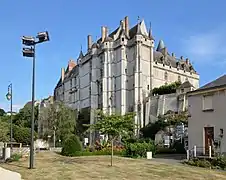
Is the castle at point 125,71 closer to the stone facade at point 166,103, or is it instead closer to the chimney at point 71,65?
the stone facade at point 166,103

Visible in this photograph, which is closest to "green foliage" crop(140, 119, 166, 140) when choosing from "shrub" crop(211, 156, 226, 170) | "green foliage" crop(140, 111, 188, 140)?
"green foliage" crop(140, 111, 188, 140)

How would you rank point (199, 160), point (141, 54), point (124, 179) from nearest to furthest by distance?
1. point (124, 179)
2. point (199, 160)
3. point (141, 54)

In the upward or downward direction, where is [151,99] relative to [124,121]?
upward

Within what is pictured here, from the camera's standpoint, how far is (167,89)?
282 ft

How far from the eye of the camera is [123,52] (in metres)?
93.4

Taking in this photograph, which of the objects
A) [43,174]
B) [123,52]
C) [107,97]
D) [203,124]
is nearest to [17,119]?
[107,97]

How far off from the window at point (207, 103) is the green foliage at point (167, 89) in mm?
56943

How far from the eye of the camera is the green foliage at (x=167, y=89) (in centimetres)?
8431

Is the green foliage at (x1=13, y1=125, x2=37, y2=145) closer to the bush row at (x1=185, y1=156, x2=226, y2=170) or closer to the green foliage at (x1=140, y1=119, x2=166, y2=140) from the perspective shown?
the green foliage at (x1=140, y1=119, x2=166, y2=140)

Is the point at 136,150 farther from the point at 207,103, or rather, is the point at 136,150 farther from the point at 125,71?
the point at 125,71

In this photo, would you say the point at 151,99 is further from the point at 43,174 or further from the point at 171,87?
the point at 43,174

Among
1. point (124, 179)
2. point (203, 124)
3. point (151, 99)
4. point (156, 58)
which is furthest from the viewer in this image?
point (156, 58)

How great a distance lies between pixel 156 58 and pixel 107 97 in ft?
57.1

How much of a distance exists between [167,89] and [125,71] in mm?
12720
